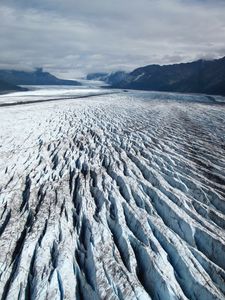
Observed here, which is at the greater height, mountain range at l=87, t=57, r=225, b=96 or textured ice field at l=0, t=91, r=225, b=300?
textured ice field at l=0, t=91, r=225, b=300

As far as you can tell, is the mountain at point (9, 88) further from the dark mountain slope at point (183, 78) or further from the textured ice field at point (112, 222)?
the textured ice field at point (112, 222)

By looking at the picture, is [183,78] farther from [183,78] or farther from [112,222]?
[112,222]

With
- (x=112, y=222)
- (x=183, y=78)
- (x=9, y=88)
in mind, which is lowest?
(x=9, y=88)

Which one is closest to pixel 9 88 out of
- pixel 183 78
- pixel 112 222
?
pixel 183 78

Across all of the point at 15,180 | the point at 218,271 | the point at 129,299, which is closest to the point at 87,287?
the point at 129,299

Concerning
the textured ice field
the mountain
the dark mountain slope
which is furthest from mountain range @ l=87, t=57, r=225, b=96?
the textured ice field

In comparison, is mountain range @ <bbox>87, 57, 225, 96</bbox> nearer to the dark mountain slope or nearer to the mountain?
the dark mountain slope

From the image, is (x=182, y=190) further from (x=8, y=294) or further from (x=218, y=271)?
(x=8, y=294)
